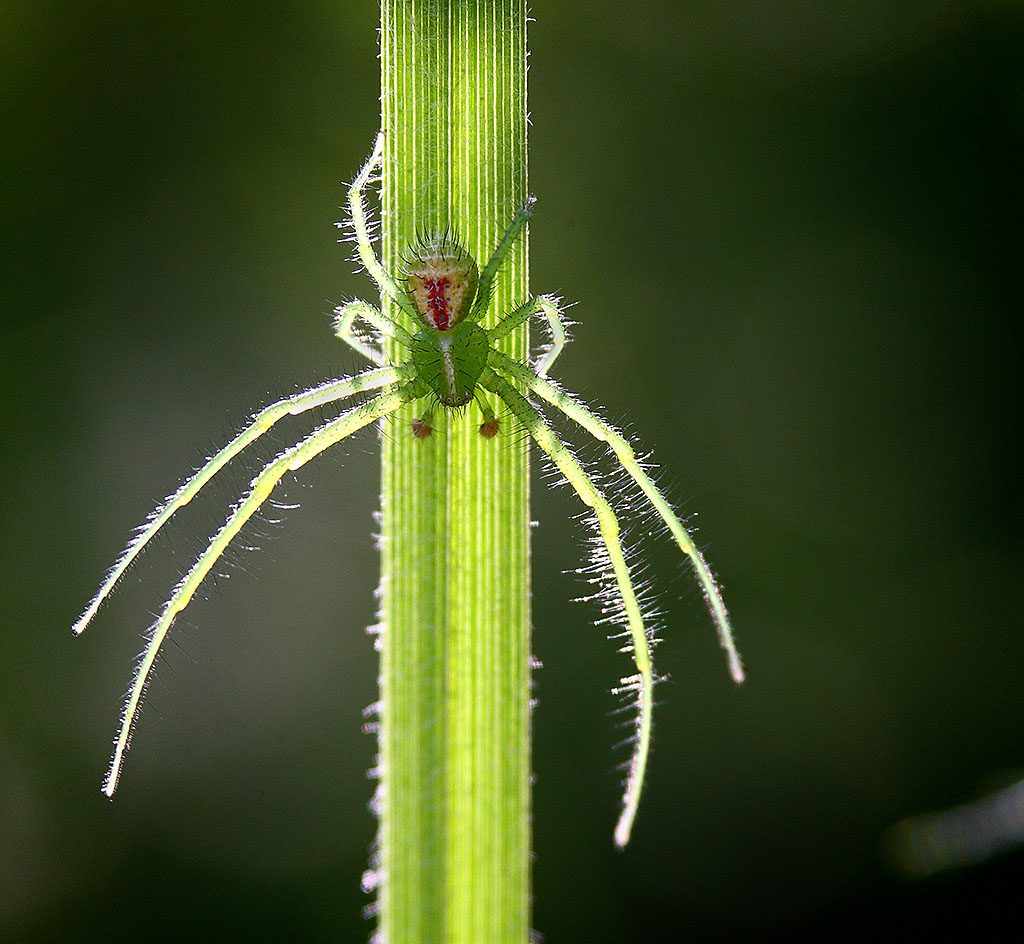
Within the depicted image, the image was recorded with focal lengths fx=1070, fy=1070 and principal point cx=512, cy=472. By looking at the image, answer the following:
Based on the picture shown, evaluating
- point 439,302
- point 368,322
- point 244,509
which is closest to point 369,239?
point 368,322

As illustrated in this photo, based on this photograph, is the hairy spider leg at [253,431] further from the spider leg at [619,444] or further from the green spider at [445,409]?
the spider leg at [619,444]

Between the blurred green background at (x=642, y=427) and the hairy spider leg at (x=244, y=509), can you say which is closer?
the hairy spider leg at (x=244, y=509)

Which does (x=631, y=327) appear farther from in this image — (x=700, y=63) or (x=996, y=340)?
(x=996, y=340)

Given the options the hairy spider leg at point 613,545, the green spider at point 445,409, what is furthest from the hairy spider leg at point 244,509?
the hairy spider leg at point 613,545

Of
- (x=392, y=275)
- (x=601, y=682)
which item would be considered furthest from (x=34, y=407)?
(x=392, y=275)

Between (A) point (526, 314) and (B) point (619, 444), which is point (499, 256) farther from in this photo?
(B) point (619, 444)

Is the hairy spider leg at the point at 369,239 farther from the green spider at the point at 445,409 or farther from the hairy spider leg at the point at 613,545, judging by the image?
the hairy spider leg at the point at 613,545

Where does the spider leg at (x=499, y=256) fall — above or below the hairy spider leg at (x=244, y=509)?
above
